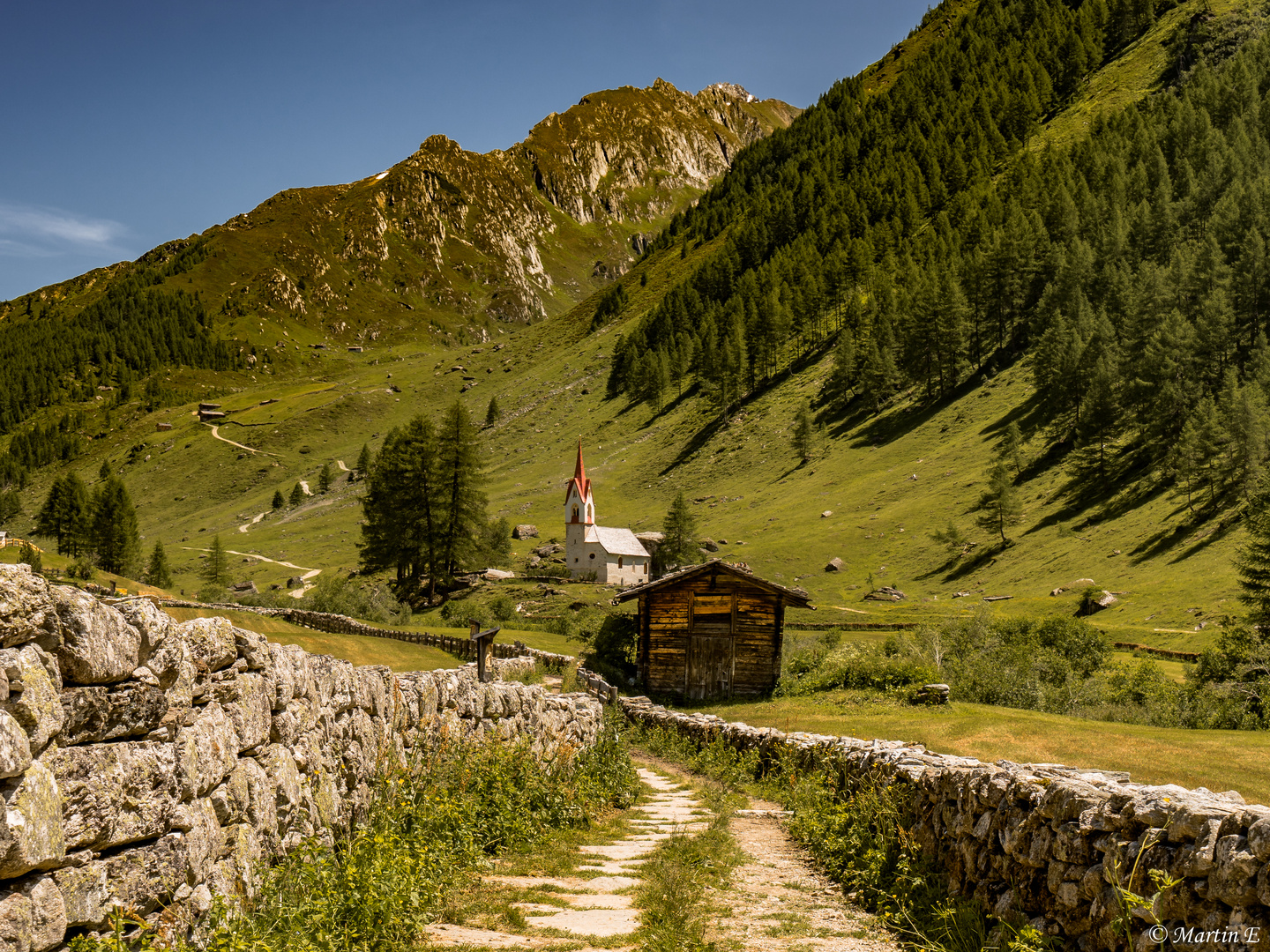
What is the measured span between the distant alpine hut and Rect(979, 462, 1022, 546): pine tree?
44081 millimetres

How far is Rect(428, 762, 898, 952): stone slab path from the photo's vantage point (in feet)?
25.1

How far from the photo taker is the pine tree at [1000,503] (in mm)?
72125

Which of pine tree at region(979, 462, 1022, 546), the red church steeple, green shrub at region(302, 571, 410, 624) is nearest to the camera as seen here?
green shrub at region(302, 571, 410, 624)

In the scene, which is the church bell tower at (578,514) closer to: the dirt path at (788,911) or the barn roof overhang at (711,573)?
the barn roof overhang at (711,573)

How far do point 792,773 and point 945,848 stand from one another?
28.8 feet

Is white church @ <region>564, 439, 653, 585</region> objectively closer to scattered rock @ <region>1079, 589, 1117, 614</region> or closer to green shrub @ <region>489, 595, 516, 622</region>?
green shrub @ <region>489, 595, 516, 622</region>

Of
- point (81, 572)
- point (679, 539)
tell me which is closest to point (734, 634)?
point (81, 572)

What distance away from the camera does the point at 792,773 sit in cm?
1812

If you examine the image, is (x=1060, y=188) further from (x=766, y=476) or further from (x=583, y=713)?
(x=583, y=713)

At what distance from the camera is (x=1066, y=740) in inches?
752

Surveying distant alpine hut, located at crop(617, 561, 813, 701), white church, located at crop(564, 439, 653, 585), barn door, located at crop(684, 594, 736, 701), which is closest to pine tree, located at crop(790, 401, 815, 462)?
white church, located at crop(564, 439, 653, 585)

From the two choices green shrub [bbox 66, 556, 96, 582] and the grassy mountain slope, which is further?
the grassy mountain slope

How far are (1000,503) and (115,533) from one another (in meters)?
86.1

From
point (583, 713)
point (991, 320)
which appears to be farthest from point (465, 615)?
point (991, 320)
